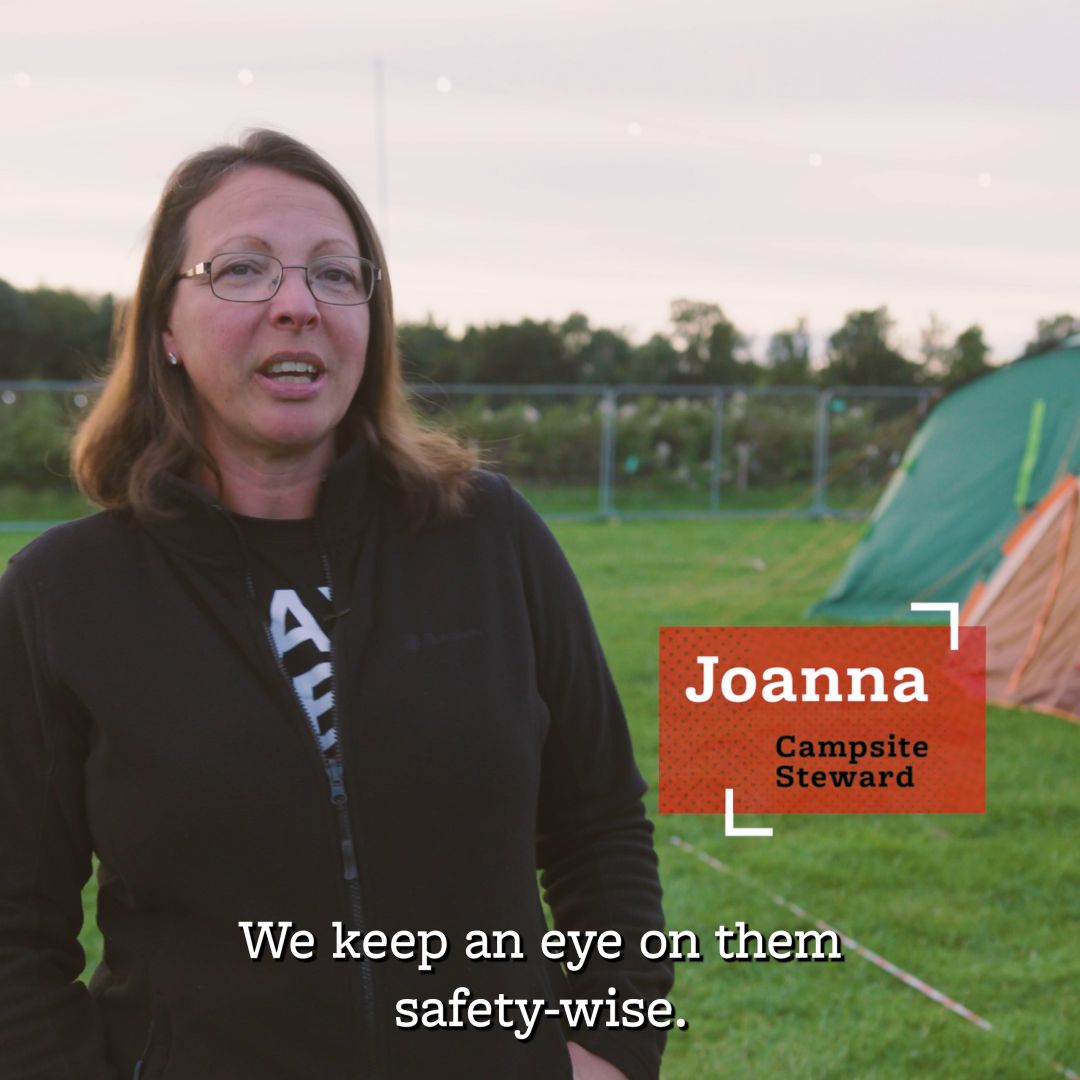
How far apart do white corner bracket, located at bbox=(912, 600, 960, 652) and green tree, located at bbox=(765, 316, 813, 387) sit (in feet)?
70.6

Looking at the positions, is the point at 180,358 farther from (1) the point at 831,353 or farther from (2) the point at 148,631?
(1) the point at 831,353

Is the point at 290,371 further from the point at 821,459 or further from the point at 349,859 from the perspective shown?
the point at 821,459

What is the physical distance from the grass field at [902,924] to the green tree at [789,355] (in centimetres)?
2407

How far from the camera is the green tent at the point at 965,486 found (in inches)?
321

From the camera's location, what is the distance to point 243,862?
1375 millimetres

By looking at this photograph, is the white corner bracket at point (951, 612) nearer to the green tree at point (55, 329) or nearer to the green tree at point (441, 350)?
the green tree at point (441, 350)

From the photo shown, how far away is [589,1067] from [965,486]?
756cm

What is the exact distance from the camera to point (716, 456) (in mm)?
18312

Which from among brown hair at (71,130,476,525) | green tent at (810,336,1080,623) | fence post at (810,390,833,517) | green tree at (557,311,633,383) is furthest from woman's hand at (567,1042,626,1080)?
green tree at (557,311,633,383)

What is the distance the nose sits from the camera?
4.87ft

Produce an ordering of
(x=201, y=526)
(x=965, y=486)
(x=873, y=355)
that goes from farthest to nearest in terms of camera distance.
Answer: (x=873, y=355) → (x=965, y=486) → (x=201, y=526)

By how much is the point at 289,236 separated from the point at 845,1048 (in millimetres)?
2455

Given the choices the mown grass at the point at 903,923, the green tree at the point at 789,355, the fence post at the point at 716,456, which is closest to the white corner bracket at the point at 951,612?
the mown grass at the point at 903,923

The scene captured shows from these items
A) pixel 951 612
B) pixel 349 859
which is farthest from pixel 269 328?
pixel 951 612
